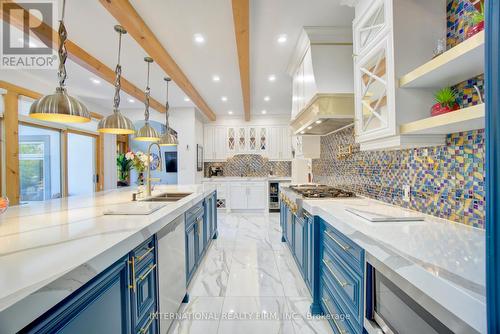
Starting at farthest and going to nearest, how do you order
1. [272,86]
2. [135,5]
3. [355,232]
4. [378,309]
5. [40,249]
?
[272,86] → [135,5] → [355,232] → [378,309] → [40,249]

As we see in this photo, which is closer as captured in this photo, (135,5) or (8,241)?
(8,241)

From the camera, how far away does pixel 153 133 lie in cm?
264

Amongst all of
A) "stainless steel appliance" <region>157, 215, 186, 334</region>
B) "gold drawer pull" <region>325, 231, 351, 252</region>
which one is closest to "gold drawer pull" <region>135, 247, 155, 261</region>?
"stainless steel appliance" <region>157, 215, 186, 334</region>

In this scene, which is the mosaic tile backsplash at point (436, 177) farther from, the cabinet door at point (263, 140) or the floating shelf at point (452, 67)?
the cabinet door at point (263, 140)

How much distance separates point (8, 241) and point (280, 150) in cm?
557

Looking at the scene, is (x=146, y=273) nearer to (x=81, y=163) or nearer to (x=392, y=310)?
(x=392, y=310)

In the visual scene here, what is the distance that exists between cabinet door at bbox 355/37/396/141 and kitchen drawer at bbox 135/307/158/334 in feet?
6.06

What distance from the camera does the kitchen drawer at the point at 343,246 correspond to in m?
1.20

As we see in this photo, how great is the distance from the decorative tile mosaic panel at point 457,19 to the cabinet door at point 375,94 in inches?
13.1

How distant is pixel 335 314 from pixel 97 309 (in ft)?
4.68

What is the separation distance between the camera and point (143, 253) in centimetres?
127

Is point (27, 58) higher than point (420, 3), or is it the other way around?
point (27, 58)

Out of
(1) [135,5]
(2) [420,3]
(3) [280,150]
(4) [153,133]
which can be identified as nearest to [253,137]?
(3) [280,150]

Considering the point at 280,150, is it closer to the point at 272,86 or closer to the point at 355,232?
the point at 272,86
